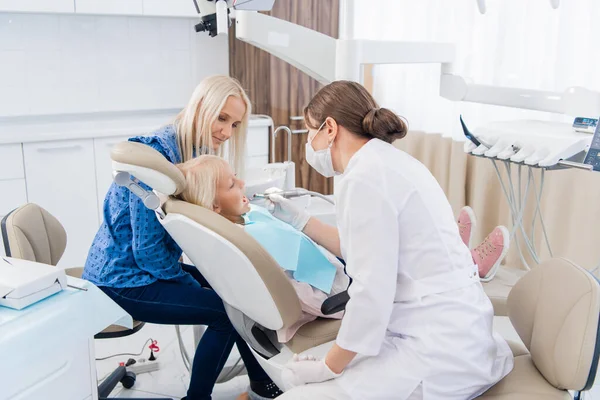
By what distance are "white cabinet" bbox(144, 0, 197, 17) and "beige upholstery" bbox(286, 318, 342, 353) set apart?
2.38 m

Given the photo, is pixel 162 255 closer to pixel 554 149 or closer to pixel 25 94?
pixel 554 149

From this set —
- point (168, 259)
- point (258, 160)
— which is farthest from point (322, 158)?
point (258, 160)

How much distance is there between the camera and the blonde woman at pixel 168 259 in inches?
67.4

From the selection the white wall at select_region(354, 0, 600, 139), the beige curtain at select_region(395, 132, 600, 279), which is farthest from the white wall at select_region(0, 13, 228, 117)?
the beige curtain at select_region(395, 132, 600, 279)

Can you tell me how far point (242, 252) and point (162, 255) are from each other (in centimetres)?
48

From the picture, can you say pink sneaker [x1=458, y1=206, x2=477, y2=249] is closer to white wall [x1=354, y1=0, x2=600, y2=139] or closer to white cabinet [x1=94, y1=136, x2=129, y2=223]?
white wall [x1=354, y1=0, x2=600, y2=139]

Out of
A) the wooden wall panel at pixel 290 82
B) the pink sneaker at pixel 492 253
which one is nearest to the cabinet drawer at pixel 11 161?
the wooden wall panel at pixel 290 82

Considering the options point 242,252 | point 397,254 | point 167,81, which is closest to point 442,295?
point 397,254

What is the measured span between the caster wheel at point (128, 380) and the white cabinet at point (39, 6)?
197cm

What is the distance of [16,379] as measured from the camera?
1.13 m

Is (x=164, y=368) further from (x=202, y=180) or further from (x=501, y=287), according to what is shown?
(x=501, y=287)

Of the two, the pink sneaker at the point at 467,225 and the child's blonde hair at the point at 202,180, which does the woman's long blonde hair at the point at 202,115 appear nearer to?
the child's blonde hair at the point at 202,180

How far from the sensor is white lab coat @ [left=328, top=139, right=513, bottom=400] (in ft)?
3.90

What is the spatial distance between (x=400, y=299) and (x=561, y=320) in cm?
33
